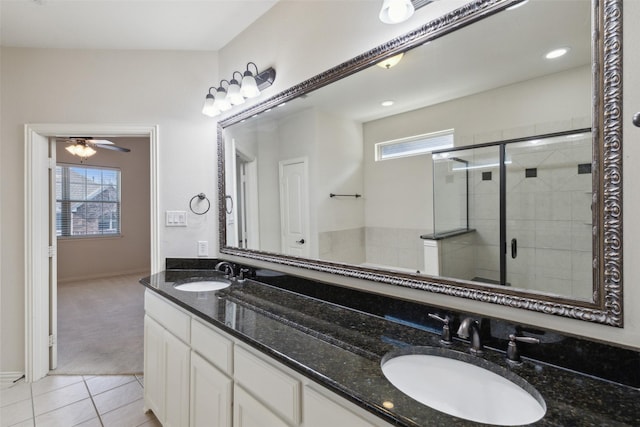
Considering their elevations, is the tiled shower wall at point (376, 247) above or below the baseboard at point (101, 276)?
above

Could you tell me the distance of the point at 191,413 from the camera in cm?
150

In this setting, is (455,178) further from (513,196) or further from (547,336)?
(547,336)

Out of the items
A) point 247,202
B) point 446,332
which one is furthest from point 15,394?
point 446,332

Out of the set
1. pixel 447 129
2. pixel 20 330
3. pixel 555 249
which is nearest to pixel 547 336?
pixel 555 249

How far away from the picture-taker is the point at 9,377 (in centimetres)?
240

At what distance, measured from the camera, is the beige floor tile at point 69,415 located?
6.39ft

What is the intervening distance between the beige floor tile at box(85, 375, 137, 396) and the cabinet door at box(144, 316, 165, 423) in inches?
21.4

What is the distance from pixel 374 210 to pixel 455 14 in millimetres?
795

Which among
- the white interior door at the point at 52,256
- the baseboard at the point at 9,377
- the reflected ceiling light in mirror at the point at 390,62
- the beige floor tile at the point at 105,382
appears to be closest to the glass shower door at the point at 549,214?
the reflected ceiling light in mirror at the point at 390,62

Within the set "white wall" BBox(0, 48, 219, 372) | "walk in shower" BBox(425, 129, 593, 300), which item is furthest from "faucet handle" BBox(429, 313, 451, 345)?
"white wall" BBox(0, 48, 219, 372)

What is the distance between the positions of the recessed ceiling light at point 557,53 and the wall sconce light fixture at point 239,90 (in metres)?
1.43

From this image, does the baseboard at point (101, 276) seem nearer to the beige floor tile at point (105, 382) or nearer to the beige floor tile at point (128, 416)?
the beige floor tile at point (105, 382)

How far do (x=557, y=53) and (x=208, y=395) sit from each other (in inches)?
72.1

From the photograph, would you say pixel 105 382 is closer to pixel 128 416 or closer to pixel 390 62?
pixel 128 416
